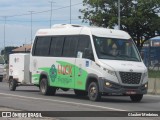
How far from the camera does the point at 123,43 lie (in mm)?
20141

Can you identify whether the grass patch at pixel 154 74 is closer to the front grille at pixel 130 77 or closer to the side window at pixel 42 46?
the side window at pixel 42 46

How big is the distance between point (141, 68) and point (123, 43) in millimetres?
1442

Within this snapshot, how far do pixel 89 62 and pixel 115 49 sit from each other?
1.15 meters

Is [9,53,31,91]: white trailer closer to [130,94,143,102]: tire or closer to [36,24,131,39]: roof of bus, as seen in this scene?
[36,24,131,39]: roof of bus

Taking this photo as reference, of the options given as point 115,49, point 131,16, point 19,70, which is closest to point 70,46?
point 115,49

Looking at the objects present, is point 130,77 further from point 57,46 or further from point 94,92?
point 57,46

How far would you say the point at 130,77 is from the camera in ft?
62.1

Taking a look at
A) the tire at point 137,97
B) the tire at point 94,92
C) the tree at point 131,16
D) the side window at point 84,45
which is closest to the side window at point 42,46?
the side window at point 84,45

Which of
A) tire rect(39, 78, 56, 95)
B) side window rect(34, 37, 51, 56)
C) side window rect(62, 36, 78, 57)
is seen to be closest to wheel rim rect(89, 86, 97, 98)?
side window rect(62, 36, 78, 57)

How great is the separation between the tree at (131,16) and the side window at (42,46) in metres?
28.1

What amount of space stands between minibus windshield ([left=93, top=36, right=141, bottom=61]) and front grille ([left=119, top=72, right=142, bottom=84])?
33.4 inches

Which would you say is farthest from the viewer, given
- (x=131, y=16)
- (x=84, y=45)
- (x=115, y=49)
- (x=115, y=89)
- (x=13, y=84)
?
(x=131, y=16)

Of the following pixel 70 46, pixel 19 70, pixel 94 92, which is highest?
pixel 70 46

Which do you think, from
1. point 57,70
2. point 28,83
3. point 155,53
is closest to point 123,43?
point 57,70
